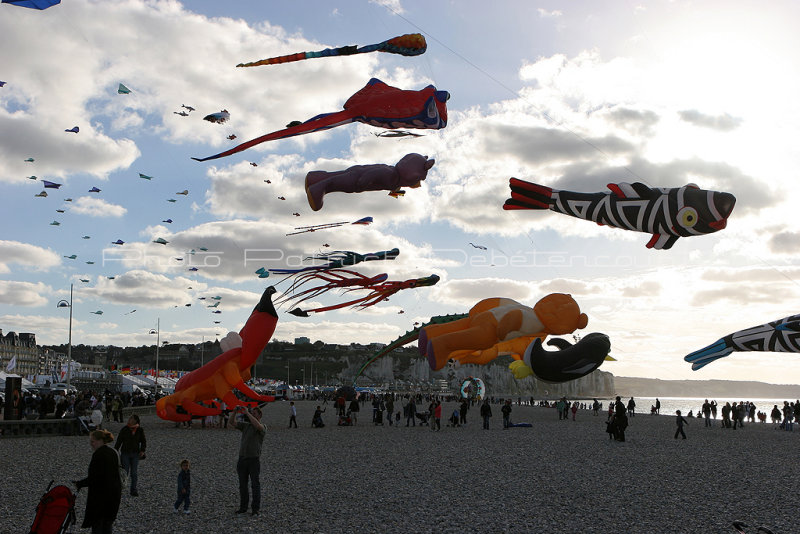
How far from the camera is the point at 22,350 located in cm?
17450

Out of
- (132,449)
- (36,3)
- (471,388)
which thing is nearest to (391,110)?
(36,3)

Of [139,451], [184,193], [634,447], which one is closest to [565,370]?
[634,447]

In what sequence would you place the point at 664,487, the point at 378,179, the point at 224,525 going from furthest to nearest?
the point at 378,179 → the point at 664,487 → the point at 224,525

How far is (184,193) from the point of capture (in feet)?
81.3

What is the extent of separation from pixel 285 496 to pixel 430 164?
796cm

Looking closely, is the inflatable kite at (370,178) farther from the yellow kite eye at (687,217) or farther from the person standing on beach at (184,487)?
the person standing on beach at (184,487)

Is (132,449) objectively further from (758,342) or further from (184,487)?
(758,342)

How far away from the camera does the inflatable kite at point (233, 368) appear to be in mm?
21500

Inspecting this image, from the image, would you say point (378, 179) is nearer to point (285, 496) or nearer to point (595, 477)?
point (285, 496)

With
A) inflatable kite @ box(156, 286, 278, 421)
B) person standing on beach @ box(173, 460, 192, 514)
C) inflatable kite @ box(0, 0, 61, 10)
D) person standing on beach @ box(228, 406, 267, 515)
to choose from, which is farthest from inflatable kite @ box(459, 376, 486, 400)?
inflatable kite @ box(0, 0, 61, 10)

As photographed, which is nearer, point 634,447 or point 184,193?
point 634,447

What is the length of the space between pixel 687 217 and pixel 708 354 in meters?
15.0

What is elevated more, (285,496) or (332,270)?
(332,270)

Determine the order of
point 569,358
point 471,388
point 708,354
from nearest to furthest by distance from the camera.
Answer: point 569,358 < point 708,354 < point 471,388
